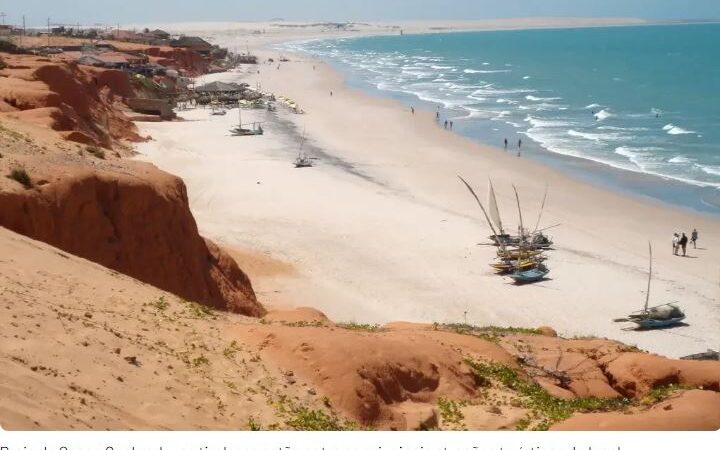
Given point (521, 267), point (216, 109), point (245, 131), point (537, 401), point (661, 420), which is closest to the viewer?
point (661, 420)

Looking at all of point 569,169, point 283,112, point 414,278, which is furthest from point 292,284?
point 283,112

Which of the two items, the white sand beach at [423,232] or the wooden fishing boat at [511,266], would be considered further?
the wooden fishing boat at [511,266]

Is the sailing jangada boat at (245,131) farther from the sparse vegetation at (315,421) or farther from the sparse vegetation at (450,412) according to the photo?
the sparse vegetation at (315,421)

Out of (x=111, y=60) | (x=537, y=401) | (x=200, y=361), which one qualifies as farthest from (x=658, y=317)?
(x=111, y=60)

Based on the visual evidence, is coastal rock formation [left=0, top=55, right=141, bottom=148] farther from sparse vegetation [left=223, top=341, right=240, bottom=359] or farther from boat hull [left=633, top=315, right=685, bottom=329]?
boat hull [left=633, top=315, right=685, bottom=329]

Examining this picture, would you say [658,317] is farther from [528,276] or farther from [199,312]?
[199,312]

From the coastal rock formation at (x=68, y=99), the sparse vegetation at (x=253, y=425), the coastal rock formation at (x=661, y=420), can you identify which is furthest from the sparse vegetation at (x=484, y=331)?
the coastal rock formation at (x=68, y=99)
